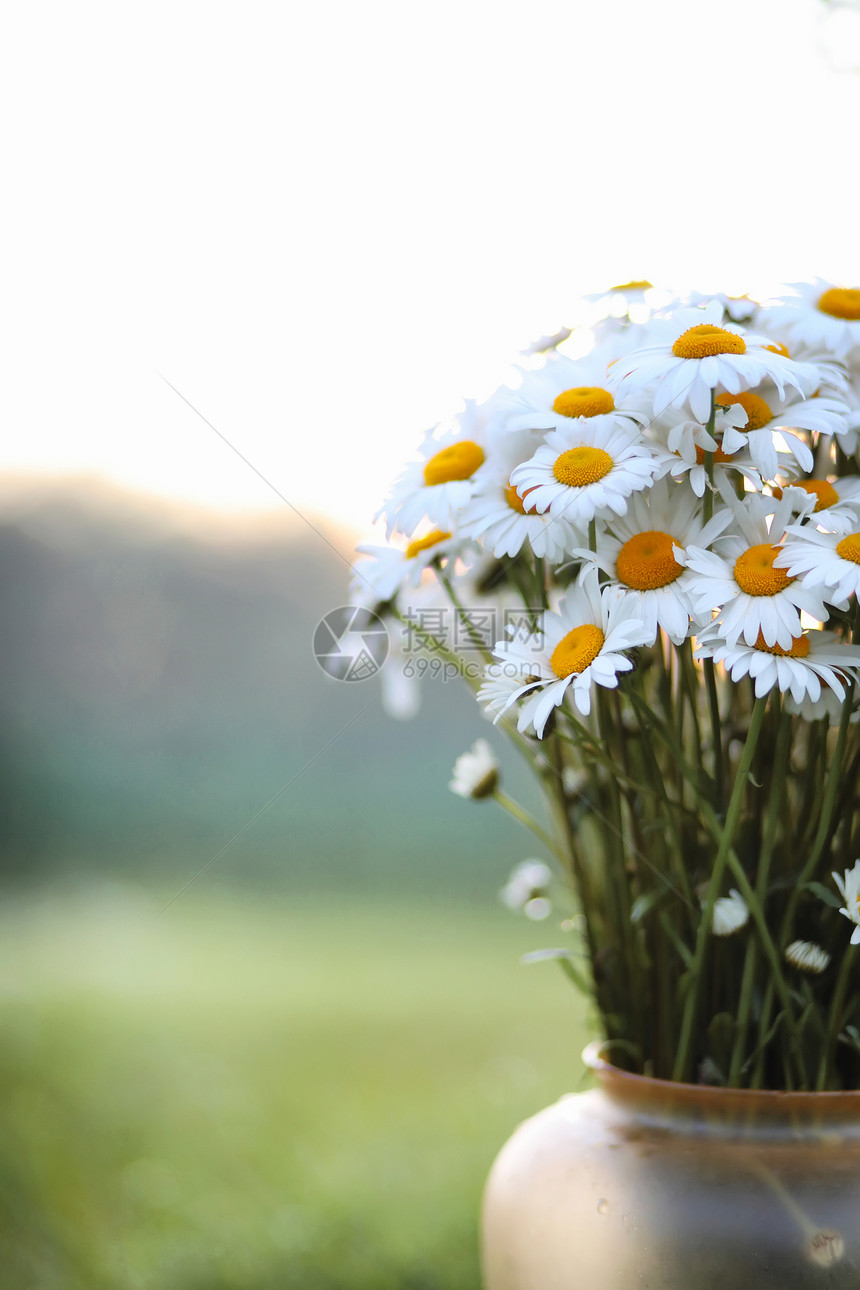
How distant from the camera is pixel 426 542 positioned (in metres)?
0.39

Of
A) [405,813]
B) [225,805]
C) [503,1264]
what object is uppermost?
[503,1264]

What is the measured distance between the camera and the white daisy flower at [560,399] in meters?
0.34

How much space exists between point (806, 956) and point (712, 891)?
5 cm

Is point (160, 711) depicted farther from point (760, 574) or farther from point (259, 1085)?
point (760, 574)

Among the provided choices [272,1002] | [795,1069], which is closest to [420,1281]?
[272,1002]

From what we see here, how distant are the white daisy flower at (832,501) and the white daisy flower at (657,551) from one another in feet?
0.07

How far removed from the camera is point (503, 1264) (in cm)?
38

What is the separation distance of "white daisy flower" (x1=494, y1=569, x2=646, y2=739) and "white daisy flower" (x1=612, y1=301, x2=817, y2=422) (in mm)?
59

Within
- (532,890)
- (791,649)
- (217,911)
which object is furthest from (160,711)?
(791,649)

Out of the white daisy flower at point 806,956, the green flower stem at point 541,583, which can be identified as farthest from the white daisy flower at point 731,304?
the white daisy flower at point 806,956

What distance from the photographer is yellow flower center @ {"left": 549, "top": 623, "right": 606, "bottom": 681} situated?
316mm

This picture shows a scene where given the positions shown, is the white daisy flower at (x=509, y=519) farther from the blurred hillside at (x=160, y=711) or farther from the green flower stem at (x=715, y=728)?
the blurred hillside at (x=160, y=711)

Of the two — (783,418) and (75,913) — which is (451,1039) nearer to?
(75,913)

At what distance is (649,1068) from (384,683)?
0.58 feet
